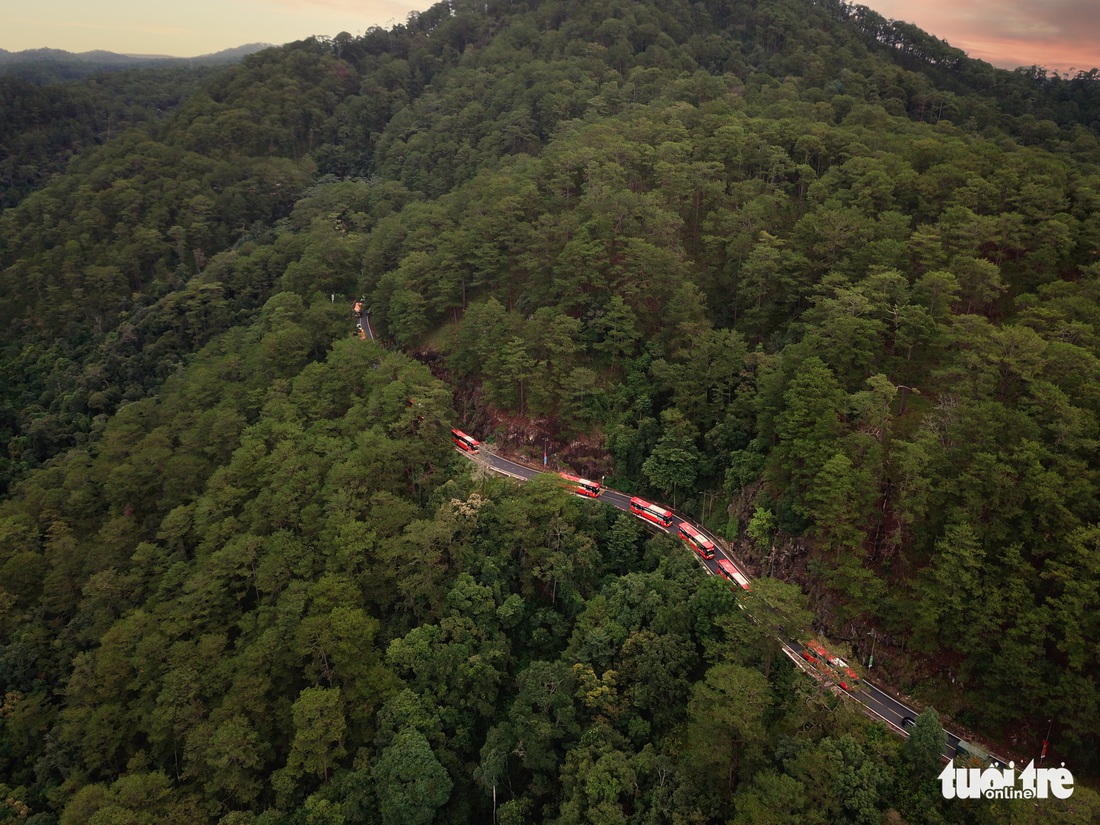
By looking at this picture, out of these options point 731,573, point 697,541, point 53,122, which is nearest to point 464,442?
point 697,541


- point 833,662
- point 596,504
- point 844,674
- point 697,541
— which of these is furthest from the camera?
point 596,504

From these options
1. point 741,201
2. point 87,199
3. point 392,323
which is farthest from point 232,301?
point 741,201

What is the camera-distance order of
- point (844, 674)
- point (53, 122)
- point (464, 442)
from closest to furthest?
point (844, 674), point (464, 442), point (53, 122)

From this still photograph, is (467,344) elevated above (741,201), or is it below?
below

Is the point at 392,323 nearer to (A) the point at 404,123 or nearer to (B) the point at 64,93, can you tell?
(A) the point at 404,123

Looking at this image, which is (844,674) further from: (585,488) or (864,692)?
(585,488)

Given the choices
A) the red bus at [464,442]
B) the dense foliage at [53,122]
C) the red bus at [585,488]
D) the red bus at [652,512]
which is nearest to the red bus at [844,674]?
the red bus at [652,512]

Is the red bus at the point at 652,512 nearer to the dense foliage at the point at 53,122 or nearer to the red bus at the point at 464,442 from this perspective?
the red bus at the point at 464,442

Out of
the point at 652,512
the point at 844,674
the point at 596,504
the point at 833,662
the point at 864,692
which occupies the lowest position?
the point at 864,692
